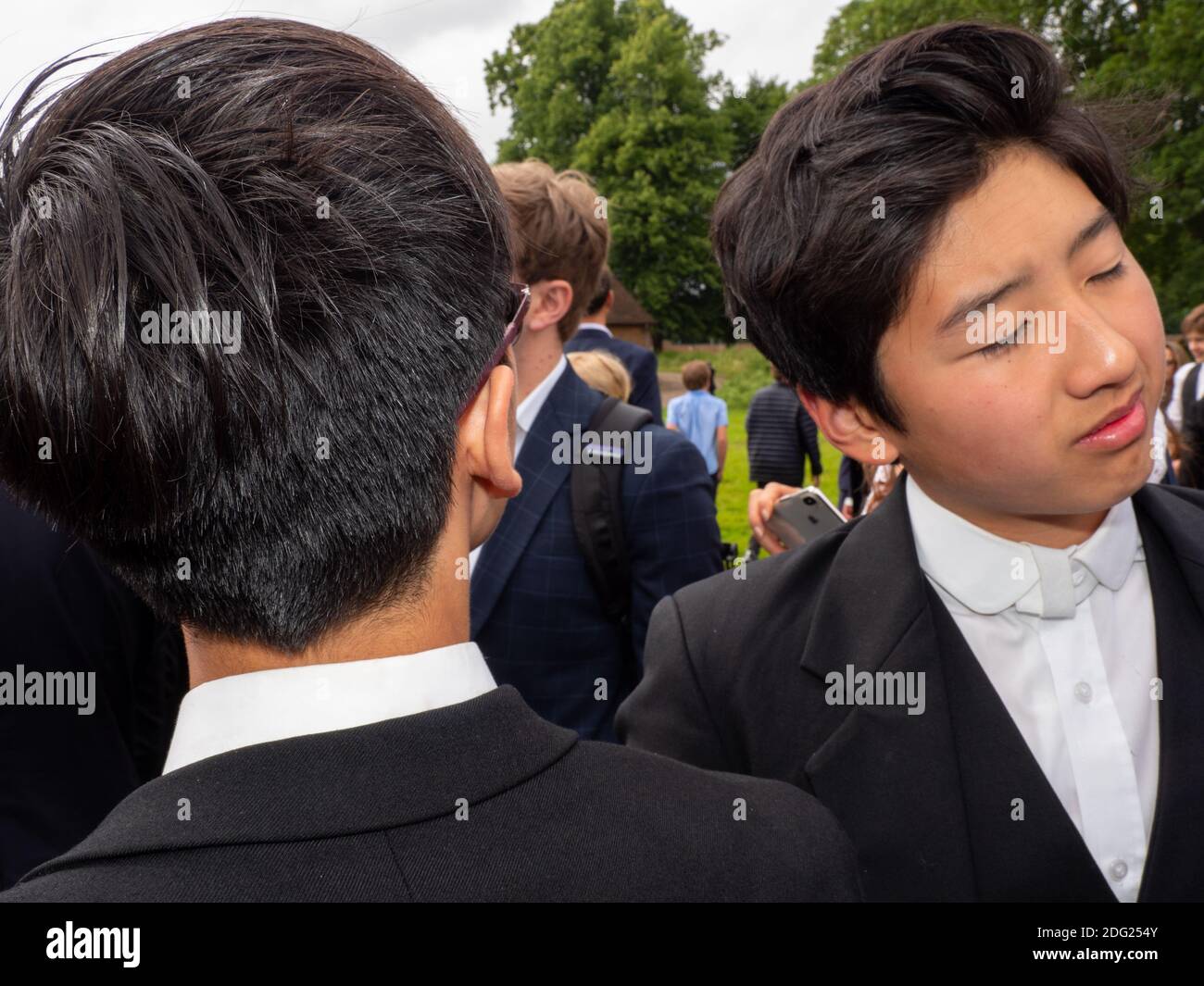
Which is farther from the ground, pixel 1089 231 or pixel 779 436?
pixel 1089 231

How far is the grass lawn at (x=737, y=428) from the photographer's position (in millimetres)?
13102

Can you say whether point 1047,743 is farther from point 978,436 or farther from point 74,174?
point 74,174

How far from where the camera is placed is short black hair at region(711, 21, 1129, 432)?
1786mm

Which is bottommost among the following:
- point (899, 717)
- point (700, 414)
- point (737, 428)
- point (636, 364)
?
point (737, 428)

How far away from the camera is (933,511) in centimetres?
199

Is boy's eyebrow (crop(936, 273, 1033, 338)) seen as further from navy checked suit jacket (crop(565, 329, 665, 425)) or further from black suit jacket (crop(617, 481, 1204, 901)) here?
navy checked suit jacket (crop(565, 329, 665, 425))

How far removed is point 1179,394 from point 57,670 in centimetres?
768

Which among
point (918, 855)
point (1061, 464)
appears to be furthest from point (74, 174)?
point (918, 855)

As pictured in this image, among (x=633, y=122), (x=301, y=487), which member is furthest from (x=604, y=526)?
(x=633, y=122)

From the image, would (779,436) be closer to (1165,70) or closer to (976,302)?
(976,302)

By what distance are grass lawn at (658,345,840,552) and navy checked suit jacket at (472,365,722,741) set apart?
57 cm

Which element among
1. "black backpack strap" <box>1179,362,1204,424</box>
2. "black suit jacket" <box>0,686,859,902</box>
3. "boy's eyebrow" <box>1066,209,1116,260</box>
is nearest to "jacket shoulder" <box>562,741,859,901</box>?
"black suit jacket" <box>0,686,859,902</box>

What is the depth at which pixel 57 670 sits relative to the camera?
2.25 meters

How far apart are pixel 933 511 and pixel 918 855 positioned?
0.62 metres
